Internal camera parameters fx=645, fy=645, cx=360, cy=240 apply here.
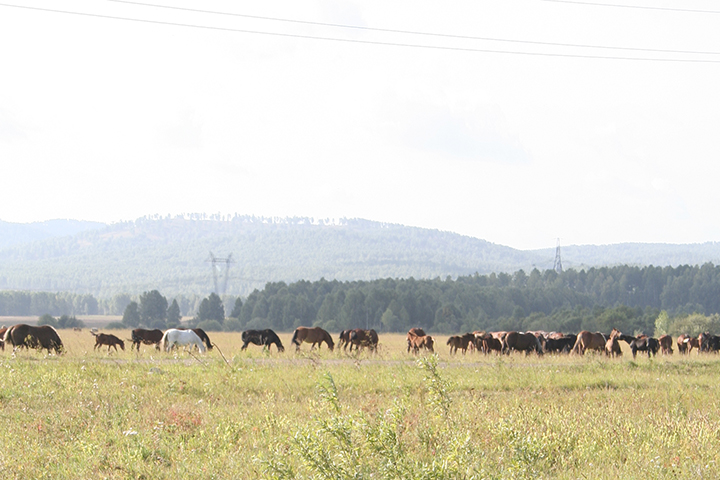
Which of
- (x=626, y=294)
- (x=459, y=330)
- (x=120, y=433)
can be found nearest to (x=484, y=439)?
(x=120, y=433)

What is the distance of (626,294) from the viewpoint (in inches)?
6280

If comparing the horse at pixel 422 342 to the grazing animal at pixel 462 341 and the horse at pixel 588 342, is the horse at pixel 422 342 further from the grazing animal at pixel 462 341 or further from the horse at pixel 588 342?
the horse at pixel 588 342

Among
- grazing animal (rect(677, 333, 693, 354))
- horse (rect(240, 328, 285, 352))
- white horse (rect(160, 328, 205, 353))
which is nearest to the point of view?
white horse (rect(160, 328, 205, 353))

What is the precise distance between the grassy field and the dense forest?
263 feet

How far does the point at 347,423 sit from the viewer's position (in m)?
6.22

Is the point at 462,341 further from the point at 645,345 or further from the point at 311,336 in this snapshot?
the point at 645,345

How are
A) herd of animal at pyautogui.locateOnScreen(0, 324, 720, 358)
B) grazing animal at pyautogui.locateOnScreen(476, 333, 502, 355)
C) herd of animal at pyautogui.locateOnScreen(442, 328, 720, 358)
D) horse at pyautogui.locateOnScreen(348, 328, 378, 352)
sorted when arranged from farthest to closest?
1. horse at pyautogui.locateOnScreen(348, 328, 378, 352)
2. grazing animal at pyautogui.locateOnScreen(476, 333, 502, 355)
3. herd of animal at pyautogui.locateOnScreen(442, 328, 720, 358)
4. herd of animal at pyautogui.locateOnScreen(0, 324, 720, 358)

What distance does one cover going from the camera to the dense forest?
333 ft

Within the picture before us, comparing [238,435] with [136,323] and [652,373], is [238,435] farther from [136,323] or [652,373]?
[136,323]

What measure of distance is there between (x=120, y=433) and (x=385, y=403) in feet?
17.5

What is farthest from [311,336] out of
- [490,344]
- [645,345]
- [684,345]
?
[684,345]

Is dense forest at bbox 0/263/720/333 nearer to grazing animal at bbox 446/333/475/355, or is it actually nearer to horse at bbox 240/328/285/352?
grazing animal at bbox 446/333/475/355

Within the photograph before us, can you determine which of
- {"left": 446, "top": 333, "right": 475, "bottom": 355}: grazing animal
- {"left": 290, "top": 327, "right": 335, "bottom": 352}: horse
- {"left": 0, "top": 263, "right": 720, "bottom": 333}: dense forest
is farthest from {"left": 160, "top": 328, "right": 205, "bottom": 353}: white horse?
{"left": 0, "top": 263, "right": 720, "bottom": 333}: dense forest

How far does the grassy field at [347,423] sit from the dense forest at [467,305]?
80089mm
